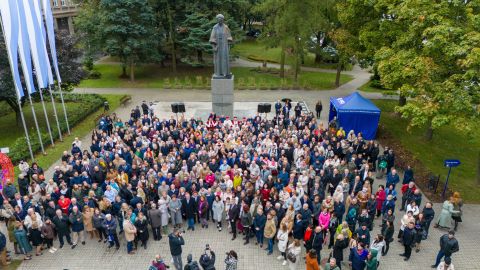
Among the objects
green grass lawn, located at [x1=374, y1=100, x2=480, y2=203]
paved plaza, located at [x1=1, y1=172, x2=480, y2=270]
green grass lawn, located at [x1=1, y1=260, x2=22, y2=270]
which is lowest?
green grass lawn, located at [x1=1, y1=260, x2=22, y2=270]

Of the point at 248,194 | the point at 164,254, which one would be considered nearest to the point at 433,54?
the point at 248,194

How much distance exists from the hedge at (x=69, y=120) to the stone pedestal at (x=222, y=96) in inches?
355

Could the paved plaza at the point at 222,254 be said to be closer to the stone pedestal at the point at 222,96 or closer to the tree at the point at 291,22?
the stone pedestal at the point at 222,96

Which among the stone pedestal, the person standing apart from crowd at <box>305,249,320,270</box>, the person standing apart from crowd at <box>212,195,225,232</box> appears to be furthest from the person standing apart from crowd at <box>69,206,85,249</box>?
the stone pedestal

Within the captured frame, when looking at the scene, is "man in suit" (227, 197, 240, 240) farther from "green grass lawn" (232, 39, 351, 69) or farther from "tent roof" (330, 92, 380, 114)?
"green grass lawn" (232, 39, 351, 69)

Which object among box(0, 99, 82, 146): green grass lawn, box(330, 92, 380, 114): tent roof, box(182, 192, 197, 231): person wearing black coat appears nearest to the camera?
box(182, 192, 197, 231): person wearing black coat

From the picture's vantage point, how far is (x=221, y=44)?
73.4ft

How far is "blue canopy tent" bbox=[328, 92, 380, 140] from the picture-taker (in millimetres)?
20516

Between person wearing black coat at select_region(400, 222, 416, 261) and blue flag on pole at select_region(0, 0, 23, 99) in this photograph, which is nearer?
person wearing black coat at select_region(400, 222, 416, 261)

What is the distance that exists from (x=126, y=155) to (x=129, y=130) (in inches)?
115

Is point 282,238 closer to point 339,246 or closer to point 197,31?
point 339,246

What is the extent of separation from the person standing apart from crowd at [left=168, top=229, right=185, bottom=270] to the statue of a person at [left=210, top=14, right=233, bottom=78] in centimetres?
1366

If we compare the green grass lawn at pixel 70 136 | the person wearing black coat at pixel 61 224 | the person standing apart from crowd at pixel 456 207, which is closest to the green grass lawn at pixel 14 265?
the person wearing black coat at pixel 61 224

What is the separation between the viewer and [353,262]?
10.7 meters
